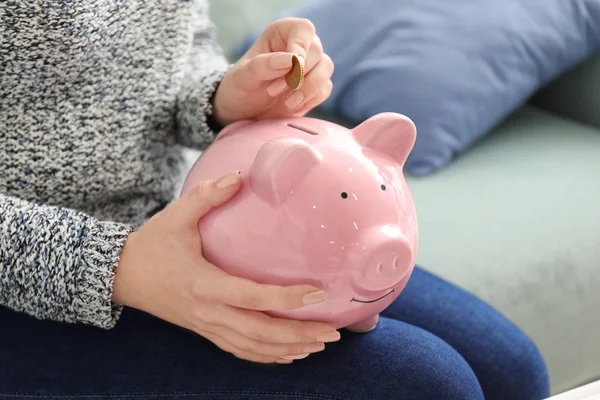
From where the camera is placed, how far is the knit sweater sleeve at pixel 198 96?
0.76 metres

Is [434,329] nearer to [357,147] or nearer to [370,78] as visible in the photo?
[357,147]

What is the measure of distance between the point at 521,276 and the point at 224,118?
0.46 m

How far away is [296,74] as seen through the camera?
0.66 meters

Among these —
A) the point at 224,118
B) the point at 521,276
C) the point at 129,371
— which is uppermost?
the point at 224,118

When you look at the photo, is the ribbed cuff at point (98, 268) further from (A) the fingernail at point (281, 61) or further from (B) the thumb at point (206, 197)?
(A) the fingernail at point (281, 61)

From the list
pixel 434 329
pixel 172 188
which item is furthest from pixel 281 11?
pixel 434 329

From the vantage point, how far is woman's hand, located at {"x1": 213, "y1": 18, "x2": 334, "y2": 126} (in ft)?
2.27

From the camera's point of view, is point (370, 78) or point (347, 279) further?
point (370, 78)

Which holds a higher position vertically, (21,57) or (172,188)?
(21,57)

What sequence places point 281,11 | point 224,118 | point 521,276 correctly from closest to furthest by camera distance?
point 224,118 < point 521,276 < point 281,11

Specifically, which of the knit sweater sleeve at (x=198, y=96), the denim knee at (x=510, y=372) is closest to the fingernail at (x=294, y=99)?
the knit sweater sleeve at (x=198, y=96)

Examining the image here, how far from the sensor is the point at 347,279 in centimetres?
57

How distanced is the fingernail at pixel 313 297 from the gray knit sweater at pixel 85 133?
0.54ft

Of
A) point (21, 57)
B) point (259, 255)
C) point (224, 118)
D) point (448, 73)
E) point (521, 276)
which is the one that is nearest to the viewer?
point (259, 255)
